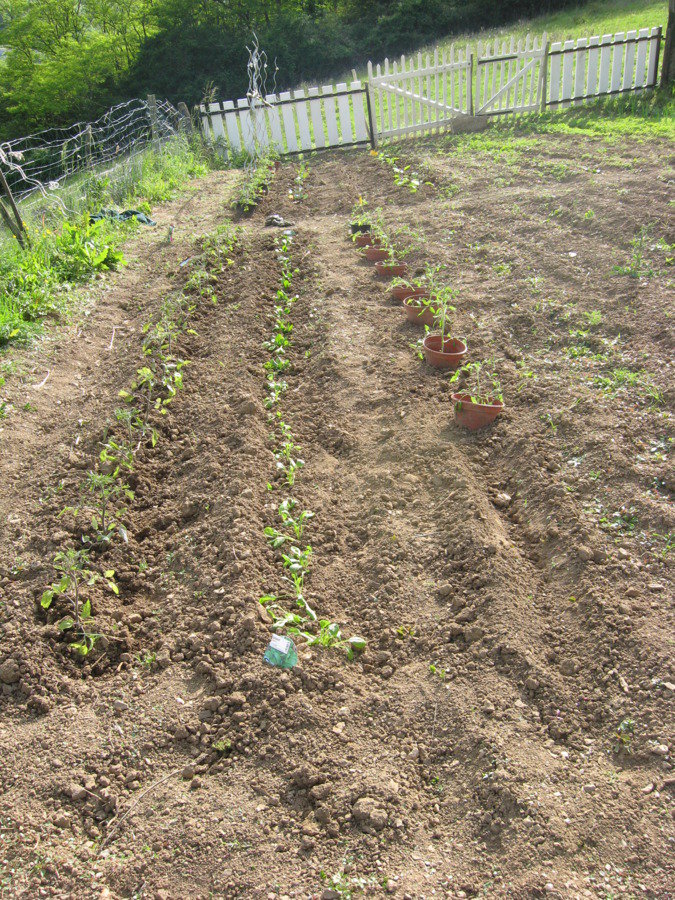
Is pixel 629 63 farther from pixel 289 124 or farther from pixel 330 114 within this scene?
pixel 289 124

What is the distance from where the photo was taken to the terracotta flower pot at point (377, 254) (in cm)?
727

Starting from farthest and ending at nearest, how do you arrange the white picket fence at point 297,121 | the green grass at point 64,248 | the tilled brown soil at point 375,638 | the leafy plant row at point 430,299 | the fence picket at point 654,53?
the white picket fence at point 297,121
the fence picket at point 654,53
the green grass at point 64,248
the leafy plant row at point 430,299
the tilled brown soil at point 375,638

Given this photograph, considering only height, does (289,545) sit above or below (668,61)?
below

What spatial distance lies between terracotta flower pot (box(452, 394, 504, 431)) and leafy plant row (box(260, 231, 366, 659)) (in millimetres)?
1129

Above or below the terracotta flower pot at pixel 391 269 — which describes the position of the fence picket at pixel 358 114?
above

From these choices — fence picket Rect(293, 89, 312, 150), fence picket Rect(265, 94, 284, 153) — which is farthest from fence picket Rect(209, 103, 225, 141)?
fence picket Rect(293, 89, 312, 150)

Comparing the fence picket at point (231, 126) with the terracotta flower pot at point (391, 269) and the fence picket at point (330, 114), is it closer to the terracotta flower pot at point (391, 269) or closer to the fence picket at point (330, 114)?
the fence picket at point (330, 114)

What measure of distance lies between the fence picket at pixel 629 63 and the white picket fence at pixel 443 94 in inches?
0.6

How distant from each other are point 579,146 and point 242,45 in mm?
15580

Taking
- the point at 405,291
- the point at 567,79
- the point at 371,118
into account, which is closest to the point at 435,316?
the point at 405,291

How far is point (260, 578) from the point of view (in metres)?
3.55

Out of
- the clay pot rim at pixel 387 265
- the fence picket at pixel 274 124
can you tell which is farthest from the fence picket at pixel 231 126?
the clay pot rim at pixel 387 265

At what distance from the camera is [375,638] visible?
3264 mm

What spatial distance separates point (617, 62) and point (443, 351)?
1067 cm
